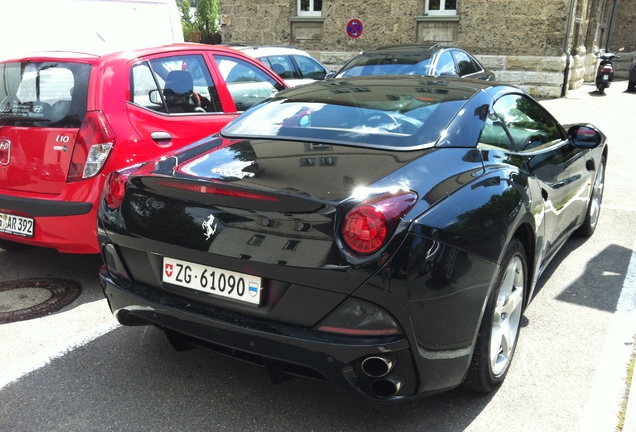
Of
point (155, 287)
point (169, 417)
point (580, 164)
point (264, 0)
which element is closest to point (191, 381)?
point (169, 417)

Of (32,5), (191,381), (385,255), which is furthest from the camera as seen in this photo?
(32,5)

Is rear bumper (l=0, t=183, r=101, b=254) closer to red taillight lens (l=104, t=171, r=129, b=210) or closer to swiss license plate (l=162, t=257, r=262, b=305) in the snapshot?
red taillight lens (l=104, t=171, r=129, b=210)

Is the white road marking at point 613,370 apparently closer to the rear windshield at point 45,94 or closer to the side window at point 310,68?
the rear windshield at point 45,94

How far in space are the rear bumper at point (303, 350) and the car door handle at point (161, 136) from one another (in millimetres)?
2071

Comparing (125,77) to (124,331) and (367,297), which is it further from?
(367,297)

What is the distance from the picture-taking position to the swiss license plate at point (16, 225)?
4215mm

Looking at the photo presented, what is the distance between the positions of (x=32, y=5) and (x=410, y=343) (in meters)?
8.35

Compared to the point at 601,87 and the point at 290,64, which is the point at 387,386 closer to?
the point at 290,64

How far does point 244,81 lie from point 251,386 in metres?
3.30

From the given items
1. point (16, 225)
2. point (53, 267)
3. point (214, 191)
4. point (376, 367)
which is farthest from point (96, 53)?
point (376, 367)

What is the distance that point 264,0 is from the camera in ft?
63.0

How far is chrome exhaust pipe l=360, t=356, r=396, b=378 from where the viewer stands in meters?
2.41

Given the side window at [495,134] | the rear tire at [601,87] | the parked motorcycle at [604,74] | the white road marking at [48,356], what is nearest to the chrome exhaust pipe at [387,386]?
the side window at [495,134]

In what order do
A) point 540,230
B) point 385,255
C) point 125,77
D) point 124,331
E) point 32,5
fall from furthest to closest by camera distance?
point 32,5, point 125,77, point 124,331, point 540,230, point 385,255
